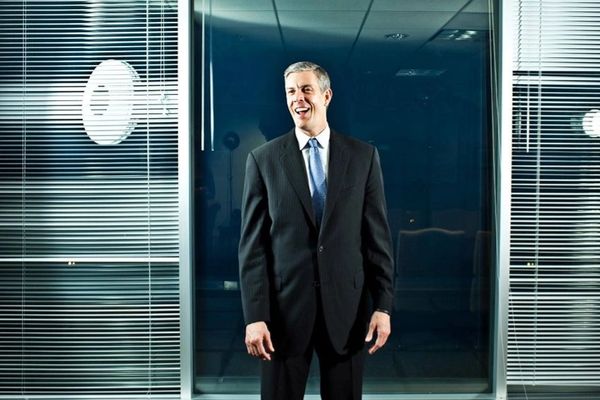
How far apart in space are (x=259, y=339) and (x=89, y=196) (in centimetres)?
163

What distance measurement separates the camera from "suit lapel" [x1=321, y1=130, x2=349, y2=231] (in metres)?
2.41

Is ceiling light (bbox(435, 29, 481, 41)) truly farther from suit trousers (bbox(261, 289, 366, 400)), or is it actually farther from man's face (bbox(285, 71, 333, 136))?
suit trousers (bbox(261, 289, 366, 400))

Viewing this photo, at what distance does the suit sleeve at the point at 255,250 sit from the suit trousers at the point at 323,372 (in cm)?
19

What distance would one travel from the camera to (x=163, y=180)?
3551 mm

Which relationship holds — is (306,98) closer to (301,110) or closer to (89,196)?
(301,110)

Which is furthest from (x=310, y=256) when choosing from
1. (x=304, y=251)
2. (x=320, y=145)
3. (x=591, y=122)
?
(x=591, y=122)

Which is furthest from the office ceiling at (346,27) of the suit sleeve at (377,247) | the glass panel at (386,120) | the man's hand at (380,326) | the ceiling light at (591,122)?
the man's hand at (380,326)

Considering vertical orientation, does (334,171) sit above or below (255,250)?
above

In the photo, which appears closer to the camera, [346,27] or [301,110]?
[301,110]

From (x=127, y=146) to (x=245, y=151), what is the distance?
61cm

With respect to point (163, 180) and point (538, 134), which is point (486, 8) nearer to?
point (538, 134)

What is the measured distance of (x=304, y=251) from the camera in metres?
2.40

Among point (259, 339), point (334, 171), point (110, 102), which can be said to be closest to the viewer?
point (259, 339)

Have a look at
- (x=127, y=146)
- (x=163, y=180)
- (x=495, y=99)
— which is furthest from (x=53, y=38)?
(x=495, y=99)
